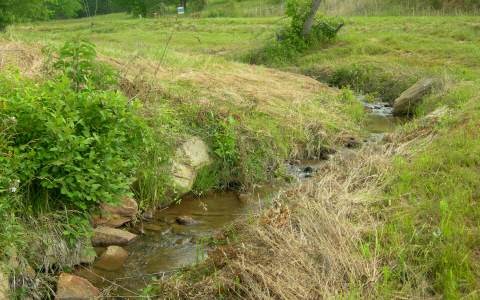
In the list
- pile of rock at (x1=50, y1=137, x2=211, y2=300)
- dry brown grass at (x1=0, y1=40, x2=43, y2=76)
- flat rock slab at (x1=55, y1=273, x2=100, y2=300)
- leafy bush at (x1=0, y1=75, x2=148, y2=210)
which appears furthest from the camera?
dry brown grass at (x1=0, y1=40, x2=43, y2=76)

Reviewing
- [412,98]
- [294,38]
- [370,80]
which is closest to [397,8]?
[294,38]

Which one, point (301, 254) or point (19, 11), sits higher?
point (19, 11)

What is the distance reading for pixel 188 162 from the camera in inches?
356

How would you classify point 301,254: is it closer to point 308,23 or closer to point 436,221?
point 436,221

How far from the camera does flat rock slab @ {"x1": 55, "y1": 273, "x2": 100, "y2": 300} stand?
18.2 feet

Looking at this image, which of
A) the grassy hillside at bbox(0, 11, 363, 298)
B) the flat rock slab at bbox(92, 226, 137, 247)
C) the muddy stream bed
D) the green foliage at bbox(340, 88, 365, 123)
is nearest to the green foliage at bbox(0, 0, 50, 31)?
the grassy hillside at bbox(0, 11, 363, 298)

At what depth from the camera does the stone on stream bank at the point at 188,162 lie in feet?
28.7

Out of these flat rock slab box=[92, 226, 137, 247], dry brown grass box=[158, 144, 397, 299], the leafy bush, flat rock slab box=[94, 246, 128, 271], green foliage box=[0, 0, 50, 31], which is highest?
green foliage box=[0, 0, 50, 31]

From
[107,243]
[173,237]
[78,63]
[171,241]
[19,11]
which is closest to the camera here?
[107,243]

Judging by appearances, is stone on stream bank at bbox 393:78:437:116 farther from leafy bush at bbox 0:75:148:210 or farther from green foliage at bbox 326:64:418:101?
leafy bush at bbox 0:75:148:210

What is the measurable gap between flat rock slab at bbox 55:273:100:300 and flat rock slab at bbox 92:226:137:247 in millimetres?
1216

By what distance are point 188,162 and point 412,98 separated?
7821 millimetres

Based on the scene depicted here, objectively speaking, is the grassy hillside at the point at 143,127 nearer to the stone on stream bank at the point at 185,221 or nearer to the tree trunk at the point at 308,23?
the stone on stream bank at the point at 185,221

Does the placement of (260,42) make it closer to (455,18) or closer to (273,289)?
(455,18)
